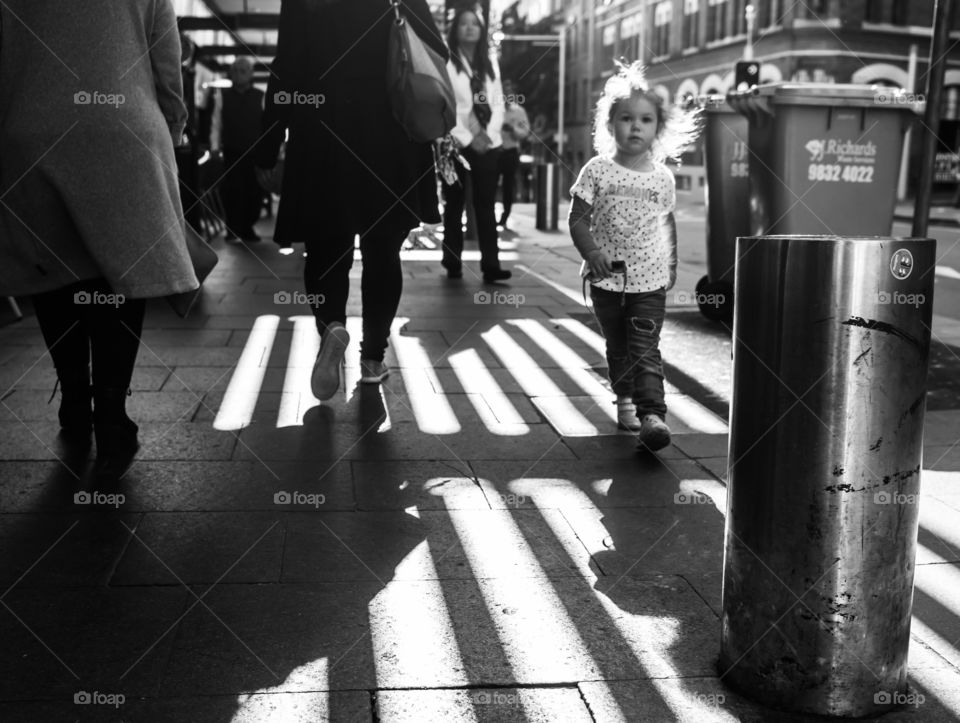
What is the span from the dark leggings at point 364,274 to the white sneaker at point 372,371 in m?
0.14

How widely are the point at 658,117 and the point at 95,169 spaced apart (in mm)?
2038

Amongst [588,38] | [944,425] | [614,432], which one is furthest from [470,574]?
[588,38]

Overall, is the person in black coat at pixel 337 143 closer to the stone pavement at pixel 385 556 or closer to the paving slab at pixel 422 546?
the stone pavement at pixel 385 556

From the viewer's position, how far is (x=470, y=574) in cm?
297

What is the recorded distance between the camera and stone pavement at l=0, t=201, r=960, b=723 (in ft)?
7.66

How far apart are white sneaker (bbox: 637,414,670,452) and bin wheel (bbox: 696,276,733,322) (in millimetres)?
3279

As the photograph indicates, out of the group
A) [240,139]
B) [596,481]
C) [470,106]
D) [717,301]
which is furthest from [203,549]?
[240,139]

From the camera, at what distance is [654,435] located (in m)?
4.07

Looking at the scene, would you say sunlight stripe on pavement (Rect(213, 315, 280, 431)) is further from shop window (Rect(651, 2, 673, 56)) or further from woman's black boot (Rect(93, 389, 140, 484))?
shop window (Rect(651, 2, 673, 56))

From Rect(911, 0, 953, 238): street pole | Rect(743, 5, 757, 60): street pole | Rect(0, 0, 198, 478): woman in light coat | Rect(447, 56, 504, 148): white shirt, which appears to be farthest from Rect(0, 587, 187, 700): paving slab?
Rect(743, 5, 757, 60): street pole

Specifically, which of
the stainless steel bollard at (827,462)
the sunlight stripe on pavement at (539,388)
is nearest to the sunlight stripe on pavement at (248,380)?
the sunlight stripe on pavement at (539,388)

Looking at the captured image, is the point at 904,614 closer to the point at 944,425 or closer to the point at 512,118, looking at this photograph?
the point at 944,425

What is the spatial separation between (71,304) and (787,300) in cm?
261

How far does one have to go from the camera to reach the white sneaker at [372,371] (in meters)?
5.24
